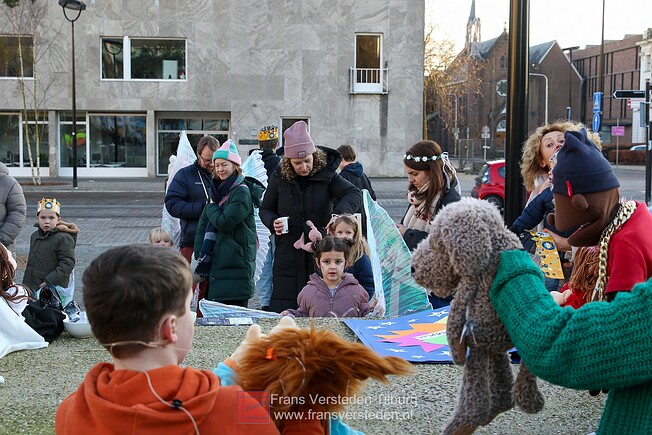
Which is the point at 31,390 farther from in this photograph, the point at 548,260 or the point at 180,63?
the point at 180,63

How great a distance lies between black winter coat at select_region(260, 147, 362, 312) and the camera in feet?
21.3

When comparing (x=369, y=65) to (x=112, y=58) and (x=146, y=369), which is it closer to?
(x=112, y=58)

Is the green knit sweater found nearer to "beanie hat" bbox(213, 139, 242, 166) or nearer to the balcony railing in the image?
"beanie hat" bbox(213, 139, 242, 166)

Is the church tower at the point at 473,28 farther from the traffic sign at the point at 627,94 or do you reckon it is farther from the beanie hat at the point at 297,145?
the beanie hat at the point at 297,145

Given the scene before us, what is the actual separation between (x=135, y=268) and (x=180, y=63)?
109ft

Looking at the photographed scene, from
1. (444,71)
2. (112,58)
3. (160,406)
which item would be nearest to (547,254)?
(160,406)

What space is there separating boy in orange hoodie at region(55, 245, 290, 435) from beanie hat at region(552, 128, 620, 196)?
1.06 meters

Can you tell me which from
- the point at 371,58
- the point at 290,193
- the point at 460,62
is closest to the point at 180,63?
the point at 371,58

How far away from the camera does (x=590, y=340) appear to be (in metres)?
1.73

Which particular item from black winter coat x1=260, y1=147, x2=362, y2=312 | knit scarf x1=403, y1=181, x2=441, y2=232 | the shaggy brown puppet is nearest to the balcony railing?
black winter coat x1=260, y1=147, x2=362, y2=312

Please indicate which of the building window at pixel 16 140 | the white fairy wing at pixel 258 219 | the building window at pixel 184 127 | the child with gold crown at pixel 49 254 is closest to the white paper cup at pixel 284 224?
the white fairy wing at pixel 258 219

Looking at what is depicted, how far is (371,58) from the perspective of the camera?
34.0m

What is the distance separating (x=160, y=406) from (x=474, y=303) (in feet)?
2.81

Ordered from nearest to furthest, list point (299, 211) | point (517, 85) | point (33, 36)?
point (517, 85) < point (299, 211) < point (33, 36)
